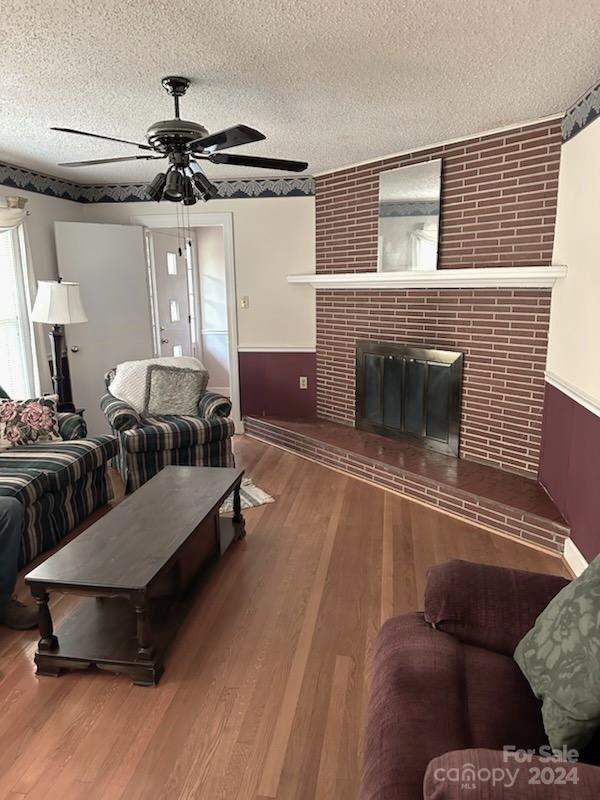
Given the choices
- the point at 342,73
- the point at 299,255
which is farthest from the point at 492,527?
the point at 299,255

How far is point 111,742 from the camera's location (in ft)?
5.81

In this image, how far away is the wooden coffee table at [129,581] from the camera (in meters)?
2.01

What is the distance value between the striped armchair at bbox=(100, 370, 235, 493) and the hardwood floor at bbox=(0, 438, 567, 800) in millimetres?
958

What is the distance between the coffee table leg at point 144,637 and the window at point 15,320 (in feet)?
9.42

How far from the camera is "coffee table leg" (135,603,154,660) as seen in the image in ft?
6.57

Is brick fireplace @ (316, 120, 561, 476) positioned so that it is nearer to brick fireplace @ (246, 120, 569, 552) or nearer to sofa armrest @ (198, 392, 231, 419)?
brick fireplace @ (246, 120, 569, 552)

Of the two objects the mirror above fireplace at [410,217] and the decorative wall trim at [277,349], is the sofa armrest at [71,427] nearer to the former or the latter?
the decorative wall trim at [277,349]

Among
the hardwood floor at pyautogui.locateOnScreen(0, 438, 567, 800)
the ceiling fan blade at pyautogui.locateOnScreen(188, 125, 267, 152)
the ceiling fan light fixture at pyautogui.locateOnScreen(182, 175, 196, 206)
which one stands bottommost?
the hardwood floor at pyautogui.locateOnScreen(0, 438, 567, 800)

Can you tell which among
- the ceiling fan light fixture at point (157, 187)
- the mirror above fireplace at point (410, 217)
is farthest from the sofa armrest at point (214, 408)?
the ceiling fan light fixture at point (157, 187)

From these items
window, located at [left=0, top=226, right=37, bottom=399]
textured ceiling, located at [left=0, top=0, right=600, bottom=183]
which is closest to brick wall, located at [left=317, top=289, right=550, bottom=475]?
textured ceiling, located at [left=0, top=0, right=600, bottom=183]

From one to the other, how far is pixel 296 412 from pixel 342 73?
3.36 meters

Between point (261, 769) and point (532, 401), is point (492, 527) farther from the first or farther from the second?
point (261, 769)

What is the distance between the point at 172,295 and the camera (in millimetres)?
5949

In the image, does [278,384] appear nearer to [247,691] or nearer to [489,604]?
[247,691]
